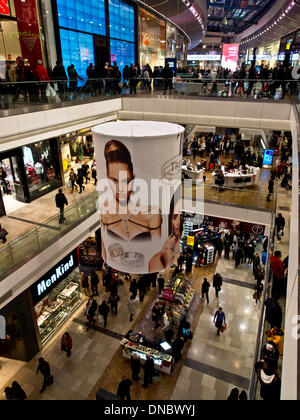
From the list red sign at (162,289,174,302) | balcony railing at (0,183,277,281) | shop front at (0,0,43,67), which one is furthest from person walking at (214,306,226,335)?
shop front at (0,0,43,67)

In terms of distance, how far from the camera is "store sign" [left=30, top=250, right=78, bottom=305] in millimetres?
10215

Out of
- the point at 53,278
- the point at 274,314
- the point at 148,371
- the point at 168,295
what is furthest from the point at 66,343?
the point at 274,314

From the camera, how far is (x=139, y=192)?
515cm

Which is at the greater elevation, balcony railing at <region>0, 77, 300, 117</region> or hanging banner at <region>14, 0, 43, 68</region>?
hanging banner at <region>14, 0, 43, 68</region>

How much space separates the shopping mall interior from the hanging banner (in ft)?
0.16

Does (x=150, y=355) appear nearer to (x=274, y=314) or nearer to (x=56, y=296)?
(x=56, y=296)

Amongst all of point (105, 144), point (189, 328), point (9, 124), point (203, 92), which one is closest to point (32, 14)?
point (9, 124)

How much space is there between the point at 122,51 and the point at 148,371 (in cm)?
2072

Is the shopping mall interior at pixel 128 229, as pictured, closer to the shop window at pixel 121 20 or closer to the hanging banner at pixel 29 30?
the hanging banner at pixel 29 30

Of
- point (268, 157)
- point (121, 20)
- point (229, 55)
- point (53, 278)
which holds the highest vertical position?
point (121, 20)

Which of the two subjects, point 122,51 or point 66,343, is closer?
point 66,343

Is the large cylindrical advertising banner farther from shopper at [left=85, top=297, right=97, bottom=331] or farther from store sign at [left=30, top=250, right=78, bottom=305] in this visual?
shopper at [left=85, top=297, right=97, bottom=331]

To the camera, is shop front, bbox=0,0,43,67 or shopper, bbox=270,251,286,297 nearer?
shopper, bbox=270,251,286,297

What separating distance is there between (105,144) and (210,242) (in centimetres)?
1189
